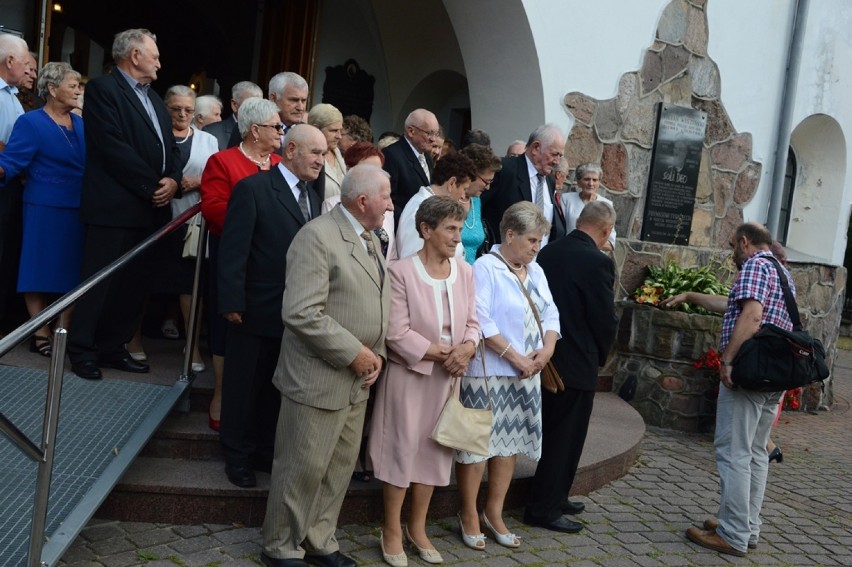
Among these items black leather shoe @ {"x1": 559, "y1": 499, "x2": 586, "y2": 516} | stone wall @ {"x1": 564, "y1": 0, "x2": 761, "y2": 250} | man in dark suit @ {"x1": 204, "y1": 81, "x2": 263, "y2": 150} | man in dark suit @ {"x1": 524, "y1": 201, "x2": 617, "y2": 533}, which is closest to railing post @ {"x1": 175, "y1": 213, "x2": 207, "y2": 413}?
man in dark suit @ {"x1": 204, "y1": 81, "x2": 263, "y2": 150}

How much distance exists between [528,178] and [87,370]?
3081 mm

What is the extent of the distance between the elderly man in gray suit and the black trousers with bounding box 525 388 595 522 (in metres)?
1.29

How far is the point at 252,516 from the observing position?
4137 mm

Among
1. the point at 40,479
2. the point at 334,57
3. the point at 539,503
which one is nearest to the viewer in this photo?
the point at 40,479

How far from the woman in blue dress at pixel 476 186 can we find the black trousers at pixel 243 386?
4.02ft

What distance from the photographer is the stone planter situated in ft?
25.2

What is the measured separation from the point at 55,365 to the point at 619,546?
2.91 m

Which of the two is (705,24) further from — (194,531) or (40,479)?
(40,479)

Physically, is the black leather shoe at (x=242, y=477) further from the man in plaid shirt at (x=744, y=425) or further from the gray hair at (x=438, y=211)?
the man in plaid shirt at (x=744, y=425)

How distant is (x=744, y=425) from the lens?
4.68 metres

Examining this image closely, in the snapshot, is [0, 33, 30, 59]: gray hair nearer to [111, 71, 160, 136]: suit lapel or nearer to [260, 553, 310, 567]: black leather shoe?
[111, 71, 160, 136]: suit lapel

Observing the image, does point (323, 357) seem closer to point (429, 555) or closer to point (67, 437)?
point (429, 555)

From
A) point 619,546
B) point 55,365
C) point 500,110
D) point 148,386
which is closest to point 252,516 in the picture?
point 148,386

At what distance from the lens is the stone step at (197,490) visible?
4.04 m
